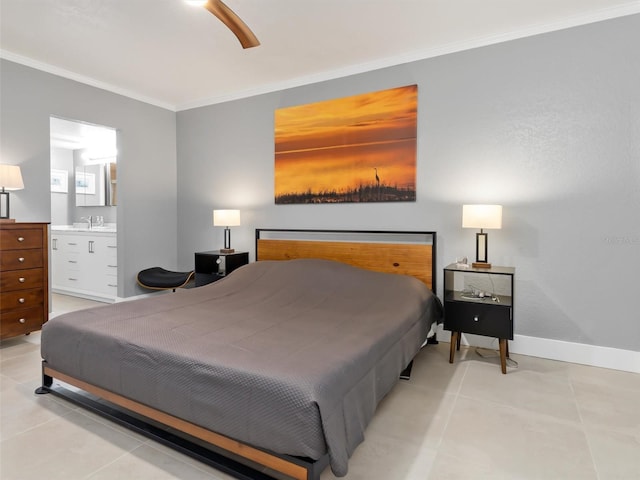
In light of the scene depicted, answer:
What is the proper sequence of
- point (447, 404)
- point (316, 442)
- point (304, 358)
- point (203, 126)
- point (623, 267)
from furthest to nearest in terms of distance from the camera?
point (203, 126) → point (623, 267) → point (447, 404) → point (304, 358) → point (316, 442)

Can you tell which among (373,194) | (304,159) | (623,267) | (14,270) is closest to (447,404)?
(623,267)

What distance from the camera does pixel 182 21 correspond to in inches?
109

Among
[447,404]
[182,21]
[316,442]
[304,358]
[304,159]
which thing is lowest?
[447,404]

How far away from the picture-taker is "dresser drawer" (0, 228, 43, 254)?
2973 millimetres

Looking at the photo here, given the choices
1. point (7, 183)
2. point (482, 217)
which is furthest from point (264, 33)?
point (7, 183)

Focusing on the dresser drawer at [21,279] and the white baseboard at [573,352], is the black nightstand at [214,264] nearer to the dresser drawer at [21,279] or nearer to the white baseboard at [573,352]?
the dresser drawer at [21,279]

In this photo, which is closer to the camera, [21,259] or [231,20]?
[231,20]

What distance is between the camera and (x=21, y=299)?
310 cm

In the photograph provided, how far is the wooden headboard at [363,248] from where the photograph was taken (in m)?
3.23

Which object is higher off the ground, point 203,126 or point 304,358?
point 203,126

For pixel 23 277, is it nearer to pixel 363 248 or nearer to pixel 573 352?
pixel 363 248

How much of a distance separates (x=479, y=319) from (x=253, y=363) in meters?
1.83

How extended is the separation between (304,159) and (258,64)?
38.8 inches

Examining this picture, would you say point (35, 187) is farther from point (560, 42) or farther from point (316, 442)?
point (560, 42)
